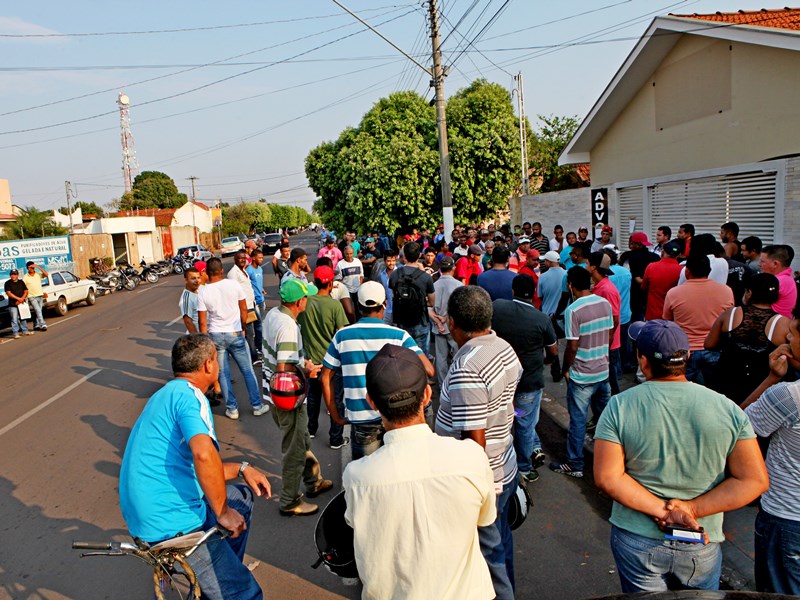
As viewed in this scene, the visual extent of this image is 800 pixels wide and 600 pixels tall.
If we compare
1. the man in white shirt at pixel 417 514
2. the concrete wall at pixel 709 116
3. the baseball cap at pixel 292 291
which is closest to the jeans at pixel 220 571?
the man in white shirt at pixel 417 514

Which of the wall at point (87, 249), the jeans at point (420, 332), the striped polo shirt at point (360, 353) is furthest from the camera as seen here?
the wall at point (87, 249)

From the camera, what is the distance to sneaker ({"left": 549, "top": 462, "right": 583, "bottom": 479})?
4.87 meters

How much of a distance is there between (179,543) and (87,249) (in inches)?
1327

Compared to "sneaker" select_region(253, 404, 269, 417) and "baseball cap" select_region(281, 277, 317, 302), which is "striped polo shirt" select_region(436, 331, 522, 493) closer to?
"baseball cap" select_region(281, 277, 317, 302)

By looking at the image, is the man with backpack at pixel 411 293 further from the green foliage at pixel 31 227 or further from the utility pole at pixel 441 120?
the green foliage at pixel 31 227

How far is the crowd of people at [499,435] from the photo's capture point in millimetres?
1774

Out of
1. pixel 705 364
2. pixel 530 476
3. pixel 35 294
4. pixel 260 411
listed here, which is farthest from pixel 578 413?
pixel 35 294

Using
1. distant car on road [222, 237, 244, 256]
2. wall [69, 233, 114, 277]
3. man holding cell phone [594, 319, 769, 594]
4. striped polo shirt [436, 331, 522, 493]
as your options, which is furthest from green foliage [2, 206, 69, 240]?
man holding cell phone [594, 319, 769, 594]

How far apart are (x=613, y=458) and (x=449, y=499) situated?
3.05 feet

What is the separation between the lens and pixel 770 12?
35.6ft

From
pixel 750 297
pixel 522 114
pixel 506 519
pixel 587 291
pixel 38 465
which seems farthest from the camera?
pixel 522 114

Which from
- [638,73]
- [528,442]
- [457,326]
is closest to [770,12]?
[638,73]

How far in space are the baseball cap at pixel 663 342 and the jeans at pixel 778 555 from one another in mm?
1043

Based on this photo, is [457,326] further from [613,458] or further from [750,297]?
[750,297]
